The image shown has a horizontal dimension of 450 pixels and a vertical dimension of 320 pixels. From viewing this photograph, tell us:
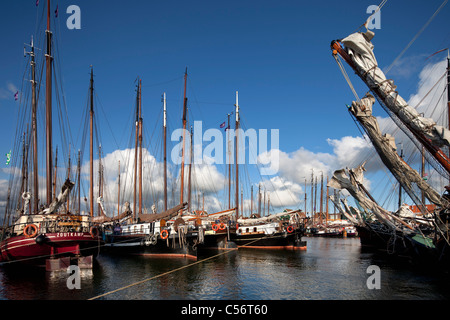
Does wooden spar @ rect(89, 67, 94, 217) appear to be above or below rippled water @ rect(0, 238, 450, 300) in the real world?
above

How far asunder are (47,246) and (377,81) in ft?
86.9

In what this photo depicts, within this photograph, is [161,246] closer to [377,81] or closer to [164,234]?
[164,234]

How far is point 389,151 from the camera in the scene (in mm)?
22656

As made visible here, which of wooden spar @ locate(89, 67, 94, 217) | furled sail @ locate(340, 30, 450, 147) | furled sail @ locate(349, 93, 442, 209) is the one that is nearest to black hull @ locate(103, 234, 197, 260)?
wooden spar @ locate(89, 67, 94, 217)

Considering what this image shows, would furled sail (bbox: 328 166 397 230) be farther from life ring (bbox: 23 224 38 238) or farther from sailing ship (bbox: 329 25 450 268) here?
life ring (bbox: 23 224 38 238)

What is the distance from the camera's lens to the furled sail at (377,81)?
20.7 m

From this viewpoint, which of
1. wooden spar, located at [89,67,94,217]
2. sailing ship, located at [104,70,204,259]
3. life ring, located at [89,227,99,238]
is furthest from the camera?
wooden spar, located at [89,67,94,217]

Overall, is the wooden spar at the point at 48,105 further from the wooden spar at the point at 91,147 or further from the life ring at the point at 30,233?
the wooden spar at the point at 91,147

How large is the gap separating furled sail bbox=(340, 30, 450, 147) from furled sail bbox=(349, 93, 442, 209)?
1.18 metres

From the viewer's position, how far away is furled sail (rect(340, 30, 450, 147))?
20.7 m

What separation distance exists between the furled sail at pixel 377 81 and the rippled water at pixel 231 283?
32.5 ft

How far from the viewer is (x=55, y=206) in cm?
2419

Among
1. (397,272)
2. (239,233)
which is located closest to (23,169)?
(239,233)

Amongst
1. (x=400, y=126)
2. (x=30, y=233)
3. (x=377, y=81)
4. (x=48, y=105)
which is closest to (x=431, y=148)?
(x=400, y=126)
